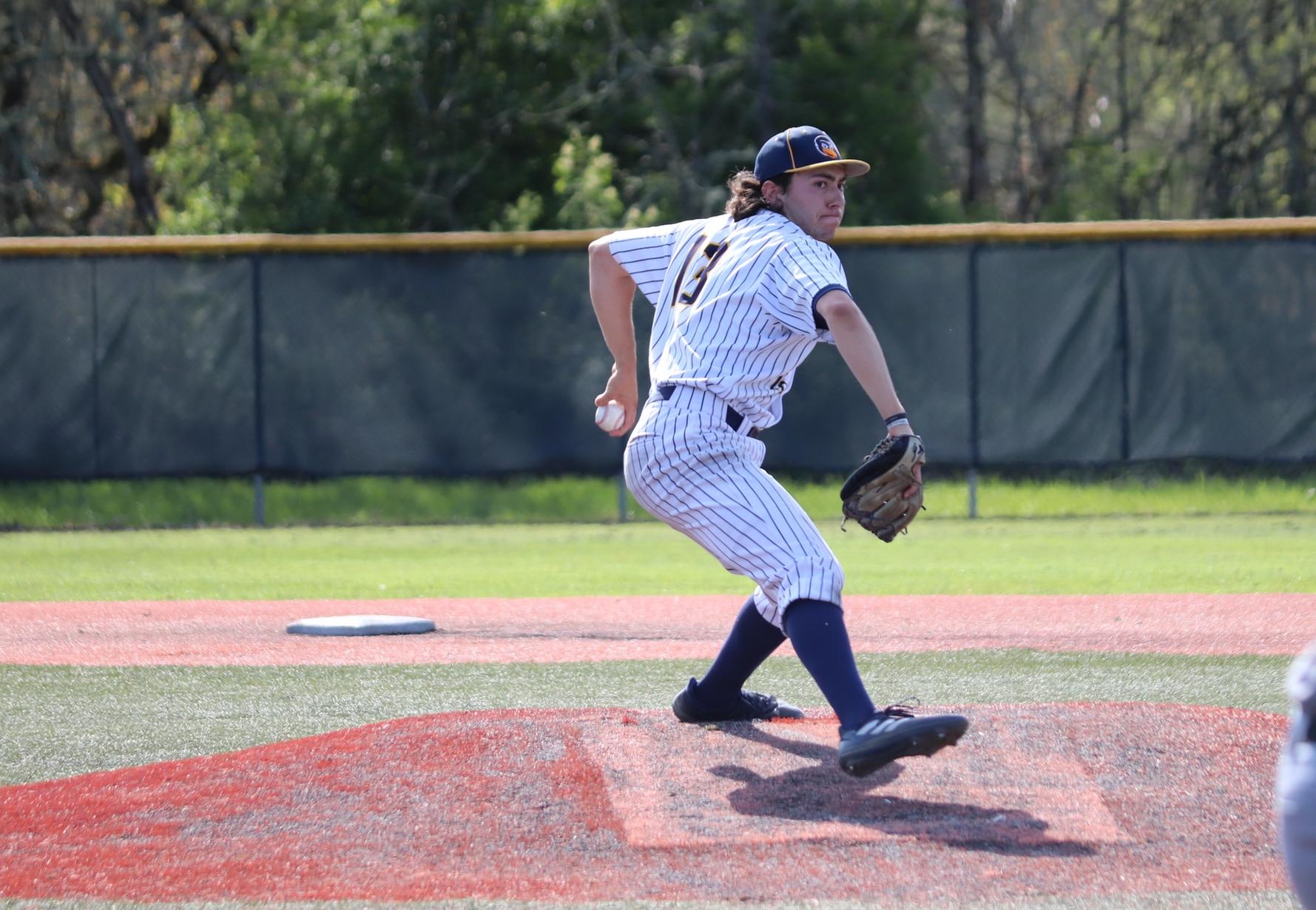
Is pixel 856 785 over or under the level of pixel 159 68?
under

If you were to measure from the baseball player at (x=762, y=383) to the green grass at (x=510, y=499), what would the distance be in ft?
23.5

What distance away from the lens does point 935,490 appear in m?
11.3

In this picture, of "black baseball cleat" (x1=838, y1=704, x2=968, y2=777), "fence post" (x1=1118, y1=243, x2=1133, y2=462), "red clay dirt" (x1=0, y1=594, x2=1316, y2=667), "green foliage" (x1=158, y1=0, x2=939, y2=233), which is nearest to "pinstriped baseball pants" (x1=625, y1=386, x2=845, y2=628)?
"black baseball cleat" (x1=838, y1=704, x2=968, y2=777)

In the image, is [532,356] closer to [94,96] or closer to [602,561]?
[602,561]

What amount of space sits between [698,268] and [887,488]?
72cm

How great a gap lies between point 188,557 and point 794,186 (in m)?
6.63

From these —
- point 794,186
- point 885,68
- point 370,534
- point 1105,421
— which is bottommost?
point 370,534

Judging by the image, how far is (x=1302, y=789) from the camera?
1.89 m

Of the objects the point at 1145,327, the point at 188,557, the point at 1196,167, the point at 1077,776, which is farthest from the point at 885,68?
the point at 1077,776

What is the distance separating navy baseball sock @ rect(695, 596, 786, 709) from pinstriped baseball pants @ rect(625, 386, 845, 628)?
24cm

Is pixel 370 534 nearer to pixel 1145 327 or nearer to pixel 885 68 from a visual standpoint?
pixel 1145 327

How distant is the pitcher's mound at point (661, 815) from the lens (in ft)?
9.94

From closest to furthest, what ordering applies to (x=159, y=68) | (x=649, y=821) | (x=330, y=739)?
1. (x=649, y=821)
2. (x=330, y=739)
3. (x=159, y=68)

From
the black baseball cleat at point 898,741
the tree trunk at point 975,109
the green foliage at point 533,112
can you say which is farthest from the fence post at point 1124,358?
the tree trunk at point 975,109
